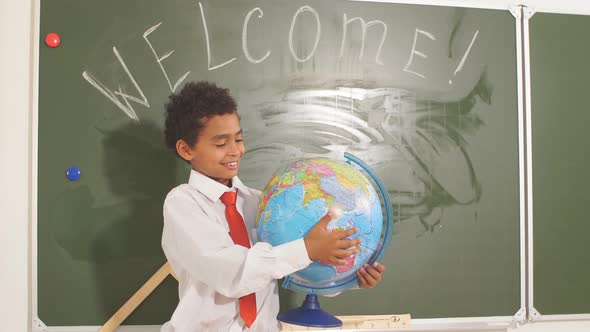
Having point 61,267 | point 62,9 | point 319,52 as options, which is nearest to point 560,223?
point 319,52

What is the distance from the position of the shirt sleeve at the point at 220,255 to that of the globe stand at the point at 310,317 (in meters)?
0.22

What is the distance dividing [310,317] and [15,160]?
4.53 feet

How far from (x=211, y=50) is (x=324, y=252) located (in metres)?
1.17

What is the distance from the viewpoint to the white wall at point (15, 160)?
2025 mm

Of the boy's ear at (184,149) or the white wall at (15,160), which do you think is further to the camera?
the white wall at (15,160)

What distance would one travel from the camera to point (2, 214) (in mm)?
2029

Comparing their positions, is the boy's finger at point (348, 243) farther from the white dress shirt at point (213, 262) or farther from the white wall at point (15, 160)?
the white wall at point (15, 160)

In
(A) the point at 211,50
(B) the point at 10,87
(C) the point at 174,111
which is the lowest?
(C) the point at 174,111

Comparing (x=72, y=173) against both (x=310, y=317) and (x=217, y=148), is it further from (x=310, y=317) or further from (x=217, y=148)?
(x=310, y=317)

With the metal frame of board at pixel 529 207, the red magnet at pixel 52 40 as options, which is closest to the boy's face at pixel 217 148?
the red magnet at pixel 52 40

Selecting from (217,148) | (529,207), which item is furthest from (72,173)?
(529,207)

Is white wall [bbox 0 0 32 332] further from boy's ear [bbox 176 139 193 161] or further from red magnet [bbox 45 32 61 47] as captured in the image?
boy's ear [bbox 176 139 193 161]

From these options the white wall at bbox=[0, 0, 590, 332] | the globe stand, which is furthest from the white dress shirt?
the white wall at bbox=[0, 0, 590, 332]

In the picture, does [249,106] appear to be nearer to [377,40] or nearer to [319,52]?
[319,52]
